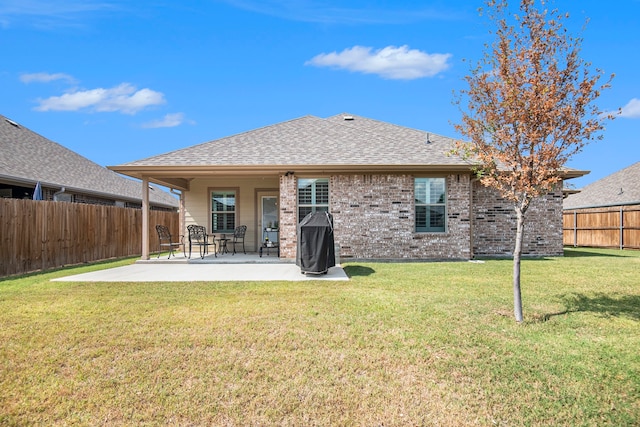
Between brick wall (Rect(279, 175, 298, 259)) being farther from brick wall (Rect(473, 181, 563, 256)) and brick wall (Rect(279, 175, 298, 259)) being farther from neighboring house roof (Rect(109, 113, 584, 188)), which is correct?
brick wall (Rect(473, 181, 563, 256))

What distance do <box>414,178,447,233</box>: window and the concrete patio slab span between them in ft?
11.3

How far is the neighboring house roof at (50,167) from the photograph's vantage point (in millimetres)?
13992

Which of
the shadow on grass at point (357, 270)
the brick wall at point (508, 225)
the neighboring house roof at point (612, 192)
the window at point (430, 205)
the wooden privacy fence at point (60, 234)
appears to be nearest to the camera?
the shadow on grass at point (357, 270)

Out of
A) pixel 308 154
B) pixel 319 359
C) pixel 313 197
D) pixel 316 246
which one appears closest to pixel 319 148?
pixel 308 154

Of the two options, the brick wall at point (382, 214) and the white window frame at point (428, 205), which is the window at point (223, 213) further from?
the white window frame at point (428, 205)

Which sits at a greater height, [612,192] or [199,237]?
[612,192]

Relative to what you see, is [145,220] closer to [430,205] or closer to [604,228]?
[430,205]

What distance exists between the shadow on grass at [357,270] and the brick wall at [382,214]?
1.50 m

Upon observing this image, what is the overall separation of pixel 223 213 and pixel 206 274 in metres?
5.60

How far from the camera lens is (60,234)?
11.8 meters

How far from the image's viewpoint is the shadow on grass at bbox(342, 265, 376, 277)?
927 centimetres

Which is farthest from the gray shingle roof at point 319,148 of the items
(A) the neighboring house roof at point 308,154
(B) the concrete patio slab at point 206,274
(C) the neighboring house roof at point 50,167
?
(C) the neighboring house roof at point 50,167

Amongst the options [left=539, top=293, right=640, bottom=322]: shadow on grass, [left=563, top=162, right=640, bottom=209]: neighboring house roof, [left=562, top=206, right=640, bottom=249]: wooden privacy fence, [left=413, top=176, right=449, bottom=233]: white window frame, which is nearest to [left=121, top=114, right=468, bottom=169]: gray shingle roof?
[left=413, top=176, right=449, bottom=233]: white window frame

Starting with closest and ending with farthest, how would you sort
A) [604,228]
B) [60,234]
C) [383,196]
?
[60,234] → [383,196] → [604,228]
